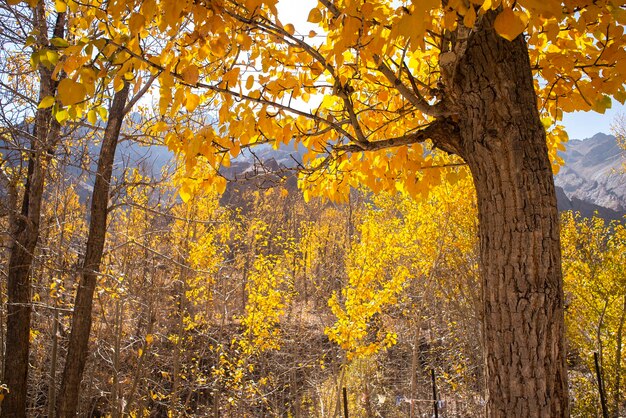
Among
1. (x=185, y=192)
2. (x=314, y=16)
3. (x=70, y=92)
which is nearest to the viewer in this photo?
(x=70, y=92)

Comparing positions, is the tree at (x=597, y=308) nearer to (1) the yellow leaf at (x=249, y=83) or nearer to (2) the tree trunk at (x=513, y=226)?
(2) the tree trunk at (x=513, y=226)

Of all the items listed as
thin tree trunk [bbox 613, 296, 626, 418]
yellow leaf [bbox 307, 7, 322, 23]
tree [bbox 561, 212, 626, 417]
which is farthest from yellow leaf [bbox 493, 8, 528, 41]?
thin tree trunk [bbox 613, 296, 626, 418]

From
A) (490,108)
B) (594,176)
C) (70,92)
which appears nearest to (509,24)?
(490,108)

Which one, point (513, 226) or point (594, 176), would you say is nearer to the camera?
point (513, 226)

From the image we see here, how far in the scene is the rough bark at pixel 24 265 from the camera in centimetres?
436

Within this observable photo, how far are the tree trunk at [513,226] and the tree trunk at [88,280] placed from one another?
379 centimetres

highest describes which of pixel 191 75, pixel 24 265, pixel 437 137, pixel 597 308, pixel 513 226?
pixel 191 75

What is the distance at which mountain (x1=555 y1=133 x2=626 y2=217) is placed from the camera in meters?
78.4

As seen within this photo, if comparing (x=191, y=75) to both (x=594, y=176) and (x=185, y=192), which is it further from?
(x=594, y=176)

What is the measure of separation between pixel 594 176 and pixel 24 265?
11455 cm

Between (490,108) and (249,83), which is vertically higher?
(249,83)

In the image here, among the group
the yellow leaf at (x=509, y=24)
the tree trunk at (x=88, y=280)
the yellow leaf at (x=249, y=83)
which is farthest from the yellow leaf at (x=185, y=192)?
the tree trunk at (x=88, y=280)

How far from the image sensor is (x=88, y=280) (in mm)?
4574

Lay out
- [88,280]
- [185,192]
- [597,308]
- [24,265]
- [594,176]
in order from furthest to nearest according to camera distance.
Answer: [594,176] → [597,308] → [88,280] → [24,265] → [185,192]
